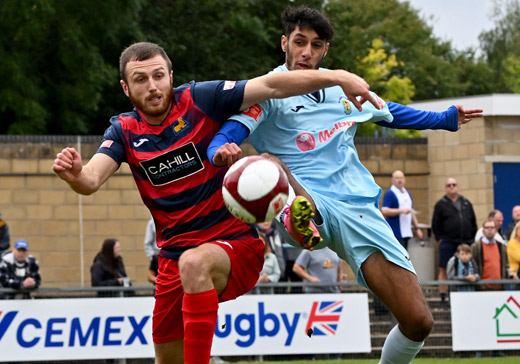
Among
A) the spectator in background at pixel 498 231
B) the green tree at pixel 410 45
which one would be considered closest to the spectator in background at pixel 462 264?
the spectator in background at pixel 498 231

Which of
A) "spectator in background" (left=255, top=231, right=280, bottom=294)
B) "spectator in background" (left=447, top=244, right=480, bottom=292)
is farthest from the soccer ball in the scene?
"spectator in background" (left=447, top=244, right=480, bottom=292)

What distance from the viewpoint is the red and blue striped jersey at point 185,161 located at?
616cm

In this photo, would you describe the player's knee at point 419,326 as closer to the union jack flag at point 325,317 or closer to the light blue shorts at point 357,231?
the light blue shorts at point 357,231

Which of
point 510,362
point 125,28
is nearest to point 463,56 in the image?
point 125,28

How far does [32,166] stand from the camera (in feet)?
Answer: 53.7

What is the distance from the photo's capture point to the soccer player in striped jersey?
6.07 metres

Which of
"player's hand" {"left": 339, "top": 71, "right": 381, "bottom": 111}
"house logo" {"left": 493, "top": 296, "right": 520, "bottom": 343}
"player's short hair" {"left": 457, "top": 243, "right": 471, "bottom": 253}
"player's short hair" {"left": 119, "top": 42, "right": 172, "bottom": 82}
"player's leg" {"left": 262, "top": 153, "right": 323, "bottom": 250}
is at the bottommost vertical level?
"house logo" {"left": 493, "top": 296, "right": 520, "bottom": 343}

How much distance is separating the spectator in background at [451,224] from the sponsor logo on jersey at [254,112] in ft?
29.5

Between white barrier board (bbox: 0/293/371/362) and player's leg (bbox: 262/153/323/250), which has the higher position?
player's leg (bbox: 262/153/323/250)

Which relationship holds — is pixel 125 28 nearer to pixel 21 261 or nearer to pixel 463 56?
pixel 21 261

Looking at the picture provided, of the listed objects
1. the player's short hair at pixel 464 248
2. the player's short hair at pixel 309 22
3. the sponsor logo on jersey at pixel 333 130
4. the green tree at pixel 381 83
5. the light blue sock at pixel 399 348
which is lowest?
the light blue sock at pixel 399 348

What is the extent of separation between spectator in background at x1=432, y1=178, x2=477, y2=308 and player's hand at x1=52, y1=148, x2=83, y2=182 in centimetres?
988

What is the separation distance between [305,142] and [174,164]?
3.24ft

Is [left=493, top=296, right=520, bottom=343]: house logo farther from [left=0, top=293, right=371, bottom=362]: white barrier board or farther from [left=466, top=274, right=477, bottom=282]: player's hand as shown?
[left=0, top=293, right=371, bottom=362]: white barrier board
